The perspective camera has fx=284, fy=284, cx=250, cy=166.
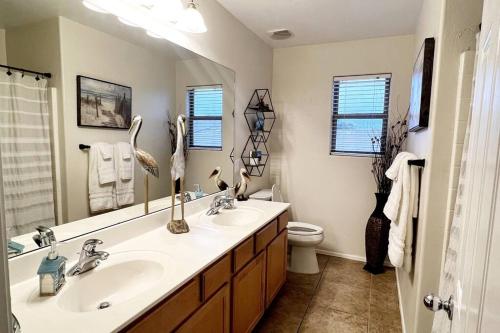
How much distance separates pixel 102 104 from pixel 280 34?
2115 millimetres

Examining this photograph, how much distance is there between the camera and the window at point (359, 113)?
309 cm

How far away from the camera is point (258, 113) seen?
314 centimetres

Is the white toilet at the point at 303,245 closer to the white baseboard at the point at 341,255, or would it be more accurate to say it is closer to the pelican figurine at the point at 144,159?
the white baseboard at the point at 341,255

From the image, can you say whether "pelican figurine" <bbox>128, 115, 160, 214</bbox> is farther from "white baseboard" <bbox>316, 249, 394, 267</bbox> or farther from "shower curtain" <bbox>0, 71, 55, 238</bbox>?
"white baseboard" <bbox>316, 249, 394, 267</bbox>

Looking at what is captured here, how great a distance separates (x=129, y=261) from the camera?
1316 mm

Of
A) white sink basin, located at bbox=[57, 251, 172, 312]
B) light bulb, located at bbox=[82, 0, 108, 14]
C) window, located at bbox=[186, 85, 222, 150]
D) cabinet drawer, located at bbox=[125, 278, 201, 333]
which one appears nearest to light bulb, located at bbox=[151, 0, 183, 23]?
light bulb, located at bbox=[82, 0, 108, 14]

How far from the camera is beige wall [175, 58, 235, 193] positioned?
2.04 metres

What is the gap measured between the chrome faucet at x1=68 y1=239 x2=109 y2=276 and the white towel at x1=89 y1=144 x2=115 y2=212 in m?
0.31

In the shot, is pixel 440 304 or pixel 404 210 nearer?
pixel 440 304

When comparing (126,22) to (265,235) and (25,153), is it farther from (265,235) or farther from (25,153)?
(265,235)

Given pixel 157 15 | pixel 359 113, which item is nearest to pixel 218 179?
pixel 157 15

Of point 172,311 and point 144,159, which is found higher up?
point 144,159

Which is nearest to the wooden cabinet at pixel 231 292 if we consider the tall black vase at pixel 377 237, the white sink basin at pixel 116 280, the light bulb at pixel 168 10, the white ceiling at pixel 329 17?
the white sink basin at pixel 116 280

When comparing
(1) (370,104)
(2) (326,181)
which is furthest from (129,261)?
(1) (370,104)
